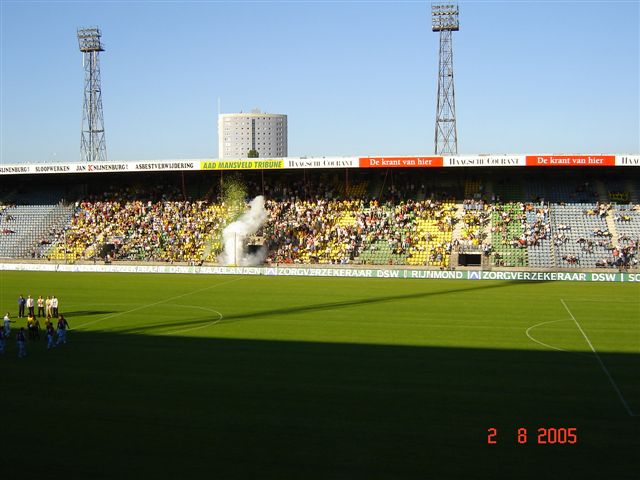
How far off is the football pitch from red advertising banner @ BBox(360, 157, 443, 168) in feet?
70.9

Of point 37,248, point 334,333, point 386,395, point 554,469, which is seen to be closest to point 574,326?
point 334,333

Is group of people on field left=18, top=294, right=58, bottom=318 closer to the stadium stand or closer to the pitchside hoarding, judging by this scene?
the stadium stand

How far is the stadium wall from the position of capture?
43.4m

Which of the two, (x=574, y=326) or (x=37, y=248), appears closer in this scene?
(x=574, y=326)

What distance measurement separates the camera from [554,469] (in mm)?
12625

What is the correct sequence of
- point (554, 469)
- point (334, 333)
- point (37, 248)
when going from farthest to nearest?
point (37, 248) < point (334, 333) < point (554, 469)

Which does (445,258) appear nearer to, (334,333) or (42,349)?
(334,333)

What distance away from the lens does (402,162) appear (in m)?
52.6

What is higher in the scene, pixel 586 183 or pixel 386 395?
pixel 586 183

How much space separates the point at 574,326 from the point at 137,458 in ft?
64.3
